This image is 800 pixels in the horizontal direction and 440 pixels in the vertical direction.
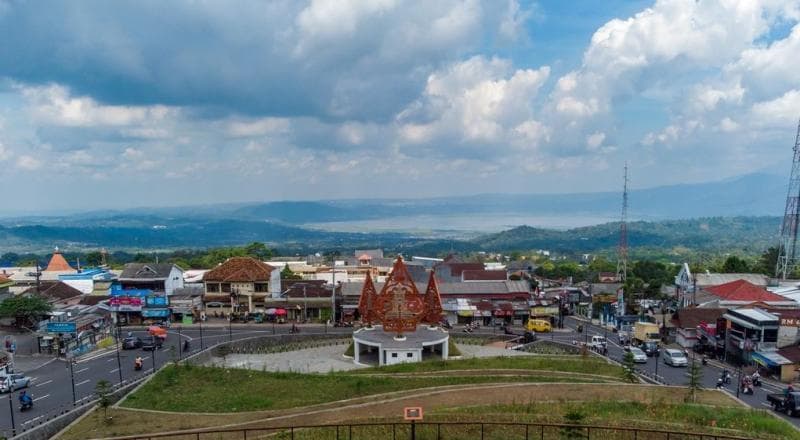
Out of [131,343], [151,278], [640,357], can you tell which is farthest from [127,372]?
[640,357]

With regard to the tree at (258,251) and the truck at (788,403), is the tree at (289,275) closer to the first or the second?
the tree at (258,251)

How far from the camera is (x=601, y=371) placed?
30609 millimetres

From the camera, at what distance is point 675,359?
3606cm

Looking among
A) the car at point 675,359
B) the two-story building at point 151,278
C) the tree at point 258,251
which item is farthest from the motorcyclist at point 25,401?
the tree at point 258,251

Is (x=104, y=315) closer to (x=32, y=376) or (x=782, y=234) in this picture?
(x=32, y=376)

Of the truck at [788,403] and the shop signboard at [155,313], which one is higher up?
the truck at [788,403]

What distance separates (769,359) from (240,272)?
148ft

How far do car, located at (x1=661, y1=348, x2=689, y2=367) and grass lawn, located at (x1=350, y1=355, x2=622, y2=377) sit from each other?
19.2 feet

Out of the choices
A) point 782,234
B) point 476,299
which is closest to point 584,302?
point 476,299

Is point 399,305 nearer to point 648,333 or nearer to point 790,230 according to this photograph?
point 648,333

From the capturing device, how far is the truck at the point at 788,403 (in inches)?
968

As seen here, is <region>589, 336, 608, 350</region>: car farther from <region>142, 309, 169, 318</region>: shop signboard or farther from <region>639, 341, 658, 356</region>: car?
<region>142, 309, 169, 318</region>: shop signboard

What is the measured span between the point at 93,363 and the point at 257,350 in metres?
10.9

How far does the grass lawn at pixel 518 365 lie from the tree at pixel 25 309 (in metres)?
28.0
